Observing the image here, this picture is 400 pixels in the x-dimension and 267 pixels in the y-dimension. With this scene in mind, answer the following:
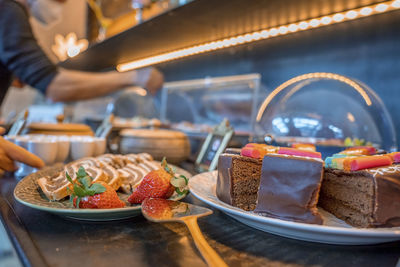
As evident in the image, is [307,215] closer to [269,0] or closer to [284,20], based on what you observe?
[269,0]

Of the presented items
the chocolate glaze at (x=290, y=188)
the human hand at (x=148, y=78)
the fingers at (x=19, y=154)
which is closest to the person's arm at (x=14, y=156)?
the fingers at (x=19, y=154)

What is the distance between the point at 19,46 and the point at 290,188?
182 centimetres

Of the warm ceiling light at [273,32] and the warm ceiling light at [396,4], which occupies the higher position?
the warm ceiling light at [273,32]

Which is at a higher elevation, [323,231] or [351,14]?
[351,14]

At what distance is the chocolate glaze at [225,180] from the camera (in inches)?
27.8

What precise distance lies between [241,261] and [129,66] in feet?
11.9

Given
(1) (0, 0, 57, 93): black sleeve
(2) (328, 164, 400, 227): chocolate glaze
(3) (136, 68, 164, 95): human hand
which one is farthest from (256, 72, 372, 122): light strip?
(1) (0, 0, 57, 93): black sleeve

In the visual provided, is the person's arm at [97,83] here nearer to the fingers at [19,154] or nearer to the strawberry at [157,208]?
the fingers at [19,154]

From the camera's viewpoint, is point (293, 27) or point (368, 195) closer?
point (368, 195)

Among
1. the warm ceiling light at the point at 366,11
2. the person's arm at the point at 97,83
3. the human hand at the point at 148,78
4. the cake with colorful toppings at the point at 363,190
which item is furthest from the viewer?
the human hand at the point at 148,78

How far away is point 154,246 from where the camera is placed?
1.75 ft

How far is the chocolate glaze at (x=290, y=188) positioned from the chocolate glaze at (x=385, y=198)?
12 cm

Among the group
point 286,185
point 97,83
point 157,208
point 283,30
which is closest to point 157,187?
point 157,208

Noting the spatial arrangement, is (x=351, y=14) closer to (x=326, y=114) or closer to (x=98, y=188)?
(x=326, y=114)
